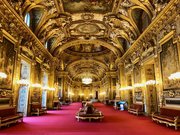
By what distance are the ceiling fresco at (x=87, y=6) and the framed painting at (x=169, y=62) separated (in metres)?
5.29

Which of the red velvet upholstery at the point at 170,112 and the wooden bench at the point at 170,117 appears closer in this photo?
the wooden bench at the point at 170,117

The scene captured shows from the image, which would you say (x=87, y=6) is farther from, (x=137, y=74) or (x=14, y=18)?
(x=137, y=74)

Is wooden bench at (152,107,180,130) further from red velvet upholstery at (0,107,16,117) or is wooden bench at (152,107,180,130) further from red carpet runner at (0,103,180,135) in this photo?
red velvet upholstery at (0,107,16,117)

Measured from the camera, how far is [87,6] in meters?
12.8

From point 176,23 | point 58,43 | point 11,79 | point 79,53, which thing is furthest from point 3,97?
point 79,53

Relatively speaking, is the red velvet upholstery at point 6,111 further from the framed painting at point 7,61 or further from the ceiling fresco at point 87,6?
the ceiling fresco at point 87,6

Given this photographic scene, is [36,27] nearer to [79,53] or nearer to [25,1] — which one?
[25,1]

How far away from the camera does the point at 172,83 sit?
8156mm

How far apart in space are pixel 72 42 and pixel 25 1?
33.1ft

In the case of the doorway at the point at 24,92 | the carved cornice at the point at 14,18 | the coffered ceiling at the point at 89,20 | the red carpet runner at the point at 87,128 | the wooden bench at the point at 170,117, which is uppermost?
the coffered ceiling at the point at 89,20

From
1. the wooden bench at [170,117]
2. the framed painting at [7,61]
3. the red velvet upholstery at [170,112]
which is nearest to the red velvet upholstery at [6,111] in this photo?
the framed painting at [7,61]

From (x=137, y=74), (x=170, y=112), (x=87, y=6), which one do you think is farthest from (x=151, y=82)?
(x=87, y=6)

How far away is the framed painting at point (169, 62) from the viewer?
25.8 ft

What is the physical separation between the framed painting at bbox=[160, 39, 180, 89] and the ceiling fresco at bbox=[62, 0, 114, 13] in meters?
5.29
